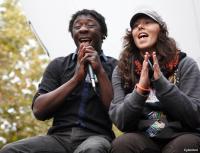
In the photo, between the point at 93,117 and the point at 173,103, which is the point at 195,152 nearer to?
the point at 173,103

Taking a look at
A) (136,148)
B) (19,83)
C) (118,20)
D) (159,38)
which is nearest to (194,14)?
(118,20)

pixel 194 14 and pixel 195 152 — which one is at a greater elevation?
pixel 194 14

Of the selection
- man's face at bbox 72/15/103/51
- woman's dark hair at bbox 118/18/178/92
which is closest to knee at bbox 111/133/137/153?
woman's dark hair at bbox 118/18/178/92

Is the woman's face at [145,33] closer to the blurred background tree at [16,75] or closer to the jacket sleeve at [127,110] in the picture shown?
the jacket sleeve at [127,110]

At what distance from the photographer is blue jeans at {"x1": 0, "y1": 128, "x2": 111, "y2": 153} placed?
374 cm

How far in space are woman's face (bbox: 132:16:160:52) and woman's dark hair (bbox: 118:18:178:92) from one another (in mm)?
54

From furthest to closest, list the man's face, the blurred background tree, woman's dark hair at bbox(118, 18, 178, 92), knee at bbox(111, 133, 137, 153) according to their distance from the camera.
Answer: the blurred background tree → the man's face → woman's dark hair at bbox(118, 18, 178, 92) → knee at bbox(111, 133, 137, 153)

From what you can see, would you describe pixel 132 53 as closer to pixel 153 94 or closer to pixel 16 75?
pixel 153 94

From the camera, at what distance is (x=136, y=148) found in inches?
133

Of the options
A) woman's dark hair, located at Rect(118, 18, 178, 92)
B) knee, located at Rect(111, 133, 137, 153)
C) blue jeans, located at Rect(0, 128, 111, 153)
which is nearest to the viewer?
knee, located at Rect(111, 133, 137, 153)

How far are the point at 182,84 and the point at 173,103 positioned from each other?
304 millimetres

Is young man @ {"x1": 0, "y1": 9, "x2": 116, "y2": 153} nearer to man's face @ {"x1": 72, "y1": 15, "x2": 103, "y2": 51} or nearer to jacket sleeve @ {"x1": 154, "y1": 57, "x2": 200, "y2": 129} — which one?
man's face @ {"x1": 72, "y1": 15, "x2": 103, "y2": 51}

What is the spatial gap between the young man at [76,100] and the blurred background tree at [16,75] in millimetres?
8485

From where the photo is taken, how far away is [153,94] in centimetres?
379
